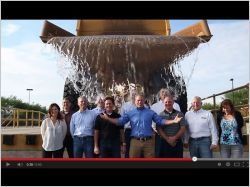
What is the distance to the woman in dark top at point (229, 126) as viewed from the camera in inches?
115

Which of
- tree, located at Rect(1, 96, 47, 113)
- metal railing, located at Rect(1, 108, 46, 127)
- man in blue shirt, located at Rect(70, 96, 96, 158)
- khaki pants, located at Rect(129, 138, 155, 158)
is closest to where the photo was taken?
tree, located at Rect(1, 96, 47, 113)

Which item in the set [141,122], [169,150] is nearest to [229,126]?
[169,150]

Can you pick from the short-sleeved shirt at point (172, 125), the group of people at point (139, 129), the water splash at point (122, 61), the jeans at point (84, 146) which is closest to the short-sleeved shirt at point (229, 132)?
the group of people at point (139, 129)

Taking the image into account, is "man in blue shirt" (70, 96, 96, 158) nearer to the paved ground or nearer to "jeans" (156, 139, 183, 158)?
the paved ground

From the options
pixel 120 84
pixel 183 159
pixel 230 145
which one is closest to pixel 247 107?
pixel 230 145

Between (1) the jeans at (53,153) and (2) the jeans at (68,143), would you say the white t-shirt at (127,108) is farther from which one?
(1) the jeans at (53,153)

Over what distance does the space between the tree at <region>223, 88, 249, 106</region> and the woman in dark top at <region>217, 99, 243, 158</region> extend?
4 cm

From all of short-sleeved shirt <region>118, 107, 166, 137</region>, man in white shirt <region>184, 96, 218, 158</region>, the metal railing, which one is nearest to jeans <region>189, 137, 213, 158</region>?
man in white shirt <region>184, 96, 218, 158</region>

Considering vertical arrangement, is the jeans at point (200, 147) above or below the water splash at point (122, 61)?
below

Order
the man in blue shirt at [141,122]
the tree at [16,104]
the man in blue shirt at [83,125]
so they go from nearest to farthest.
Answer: the tree at [16,104] < the man in blue shirt at [141,122] < the man in blue shirt at [83,125]

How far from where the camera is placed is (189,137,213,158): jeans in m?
2.61

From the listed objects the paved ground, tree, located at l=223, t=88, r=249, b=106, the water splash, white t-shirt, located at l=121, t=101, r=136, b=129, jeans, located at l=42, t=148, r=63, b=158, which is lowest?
jeans, located at l=42, t=148, r=63, b=158

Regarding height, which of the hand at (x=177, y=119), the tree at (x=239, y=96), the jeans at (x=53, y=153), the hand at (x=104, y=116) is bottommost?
the jeans at (x=53, y=153)

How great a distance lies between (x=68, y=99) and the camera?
309 centimetres
